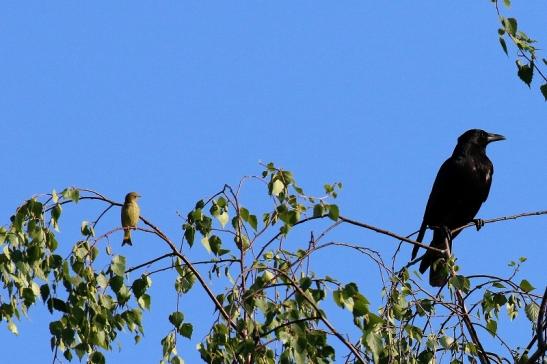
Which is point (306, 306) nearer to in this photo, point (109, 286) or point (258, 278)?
point (258, 278)

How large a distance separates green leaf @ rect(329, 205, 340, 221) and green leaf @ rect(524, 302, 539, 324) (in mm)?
1091

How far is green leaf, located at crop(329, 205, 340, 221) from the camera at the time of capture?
12.1 ft

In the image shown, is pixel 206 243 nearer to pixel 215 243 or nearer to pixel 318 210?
pixel 215 243

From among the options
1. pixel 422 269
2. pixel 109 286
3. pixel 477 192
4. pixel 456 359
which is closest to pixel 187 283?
pixel 109 286

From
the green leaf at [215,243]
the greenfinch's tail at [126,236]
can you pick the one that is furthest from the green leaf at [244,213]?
the greenfinch's tail at [126,236]

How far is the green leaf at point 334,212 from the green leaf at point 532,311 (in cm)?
109

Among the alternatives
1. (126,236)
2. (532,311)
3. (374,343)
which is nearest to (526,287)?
(532,311)

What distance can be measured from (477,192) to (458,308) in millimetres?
4071

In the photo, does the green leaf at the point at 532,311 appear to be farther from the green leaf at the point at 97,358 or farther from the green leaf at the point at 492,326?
the green leaf at the point at 97,358

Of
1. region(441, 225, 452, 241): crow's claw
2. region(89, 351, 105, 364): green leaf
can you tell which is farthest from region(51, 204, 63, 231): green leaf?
region(441, 225, 452, 241): crow's claw

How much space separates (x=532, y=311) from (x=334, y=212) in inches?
43.8

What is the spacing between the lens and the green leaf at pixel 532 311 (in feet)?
13.9

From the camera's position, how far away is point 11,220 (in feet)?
13.5

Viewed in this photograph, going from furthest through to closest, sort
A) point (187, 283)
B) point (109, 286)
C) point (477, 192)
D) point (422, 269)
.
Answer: point (477, 192) → point (422, 269) → point (187, 283) → point (109, 286)
